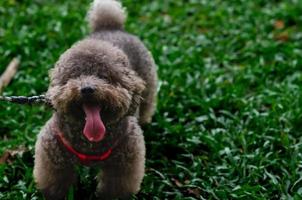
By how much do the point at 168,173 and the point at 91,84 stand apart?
5.27 feet

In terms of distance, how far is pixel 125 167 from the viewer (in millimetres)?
4160

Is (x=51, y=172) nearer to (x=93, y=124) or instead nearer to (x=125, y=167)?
(x=125, y=167)

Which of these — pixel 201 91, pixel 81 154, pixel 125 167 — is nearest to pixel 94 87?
pixel 81 154

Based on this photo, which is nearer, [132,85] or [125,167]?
[132,85]

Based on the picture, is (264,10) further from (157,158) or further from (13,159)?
(13,159)

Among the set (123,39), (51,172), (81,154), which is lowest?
(51,172)

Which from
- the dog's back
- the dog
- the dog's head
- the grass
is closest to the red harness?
the dog

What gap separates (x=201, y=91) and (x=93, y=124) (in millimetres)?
2497

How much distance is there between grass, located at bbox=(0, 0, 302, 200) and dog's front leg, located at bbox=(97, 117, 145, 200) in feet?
0.90

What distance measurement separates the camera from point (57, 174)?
416 centimetres

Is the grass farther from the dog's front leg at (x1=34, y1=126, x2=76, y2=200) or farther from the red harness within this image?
the red harness

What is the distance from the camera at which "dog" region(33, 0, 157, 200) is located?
359 cm

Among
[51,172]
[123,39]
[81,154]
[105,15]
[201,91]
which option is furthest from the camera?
[201,91]

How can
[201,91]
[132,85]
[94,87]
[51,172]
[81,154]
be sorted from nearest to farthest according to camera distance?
1. [94,87]
2. [132,85]
3. [81,154]
4. [51,172]
5. [201,91]
